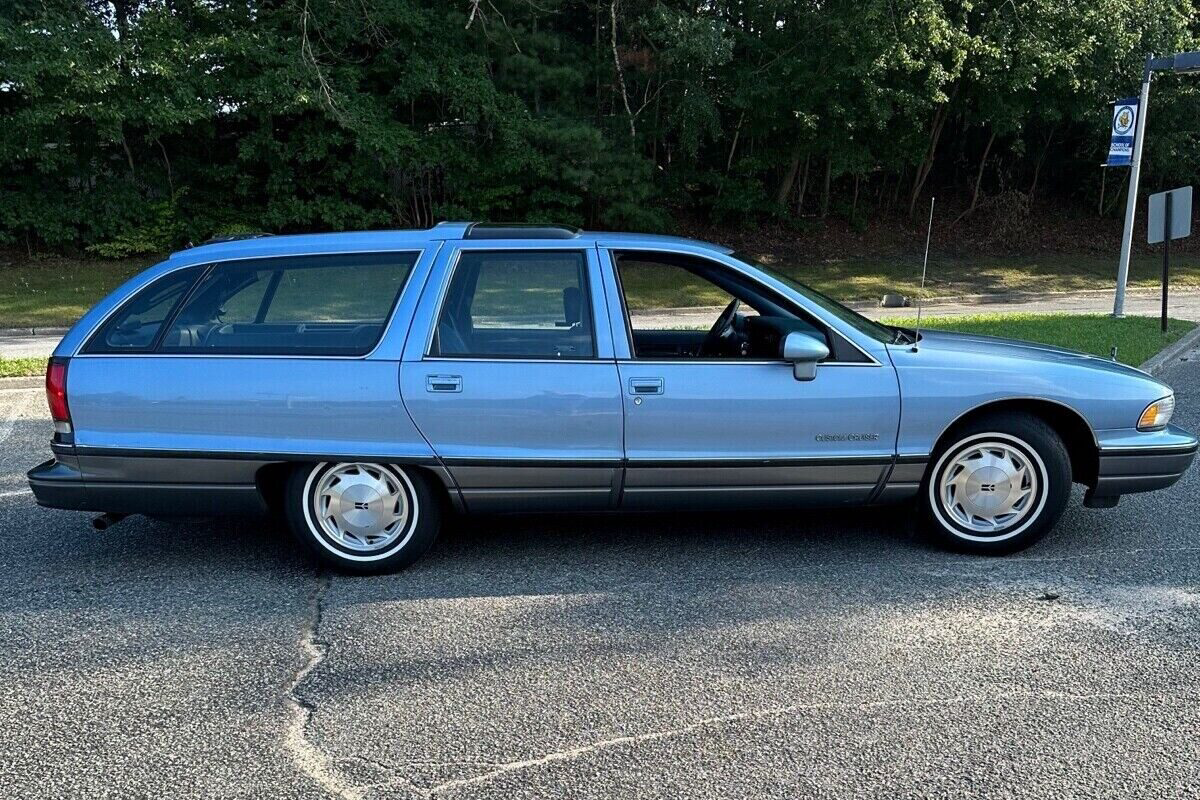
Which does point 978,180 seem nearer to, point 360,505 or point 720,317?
point 720,317

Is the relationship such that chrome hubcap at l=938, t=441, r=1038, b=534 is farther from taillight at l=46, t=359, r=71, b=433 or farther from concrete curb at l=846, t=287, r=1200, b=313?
concrete curb at l=846, t=287, r=1200, b=313

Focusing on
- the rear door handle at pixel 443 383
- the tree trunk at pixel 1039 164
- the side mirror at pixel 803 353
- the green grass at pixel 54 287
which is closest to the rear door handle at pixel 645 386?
the side mirror at pixel 803 353

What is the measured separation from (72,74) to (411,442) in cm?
1984

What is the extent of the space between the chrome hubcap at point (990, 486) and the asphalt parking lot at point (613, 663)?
0.22 m

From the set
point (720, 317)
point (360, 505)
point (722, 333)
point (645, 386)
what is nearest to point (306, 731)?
point (360, 505)

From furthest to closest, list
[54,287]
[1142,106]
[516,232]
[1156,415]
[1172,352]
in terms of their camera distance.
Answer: [54,287]
[1142,106]
[1172,352]
[1156,415]
[516,232]

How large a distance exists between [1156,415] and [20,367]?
11.1 metres

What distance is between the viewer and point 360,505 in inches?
182

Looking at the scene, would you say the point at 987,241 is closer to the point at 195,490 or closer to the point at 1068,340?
the point at 1068,340

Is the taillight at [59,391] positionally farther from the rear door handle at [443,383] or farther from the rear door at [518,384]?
the rear door handle at [443,383]

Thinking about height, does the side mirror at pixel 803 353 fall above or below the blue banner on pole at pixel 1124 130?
below

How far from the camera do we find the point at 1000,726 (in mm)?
3266

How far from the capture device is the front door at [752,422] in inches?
180

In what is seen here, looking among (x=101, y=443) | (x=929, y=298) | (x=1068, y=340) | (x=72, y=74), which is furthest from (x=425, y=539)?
(x=72, y=74)
